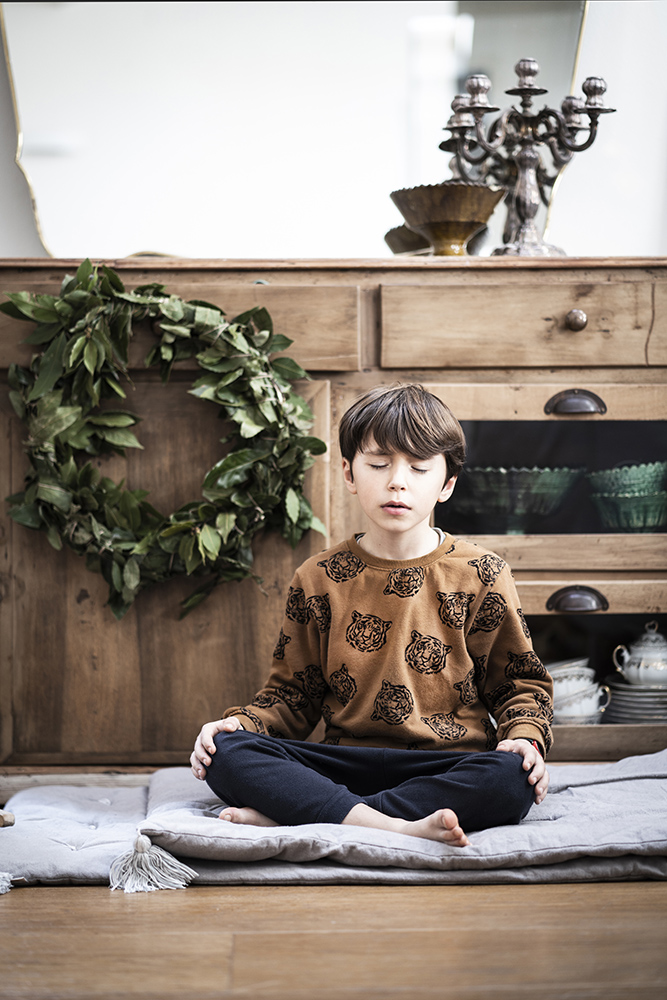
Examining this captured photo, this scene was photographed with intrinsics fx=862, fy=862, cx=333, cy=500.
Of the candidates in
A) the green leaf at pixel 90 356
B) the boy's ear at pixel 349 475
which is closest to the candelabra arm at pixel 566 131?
the boy's ear at pixel 349 475

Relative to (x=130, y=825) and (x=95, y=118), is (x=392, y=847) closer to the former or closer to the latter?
(x=130, y=825)

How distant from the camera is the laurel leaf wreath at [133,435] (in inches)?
52.2

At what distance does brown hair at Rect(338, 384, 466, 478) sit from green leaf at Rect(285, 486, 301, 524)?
0.66ft

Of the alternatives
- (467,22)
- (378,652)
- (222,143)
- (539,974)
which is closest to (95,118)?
(222,143)

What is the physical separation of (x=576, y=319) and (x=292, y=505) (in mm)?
545

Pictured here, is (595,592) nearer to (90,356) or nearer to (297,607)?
(297,607)

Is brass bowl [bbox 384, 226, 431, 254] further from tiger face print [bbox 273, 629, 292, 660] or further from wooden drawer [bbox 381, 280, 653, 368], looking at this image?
tiger face print [bbox 273, 629, 292, 660]

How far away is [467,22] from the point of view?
188cm

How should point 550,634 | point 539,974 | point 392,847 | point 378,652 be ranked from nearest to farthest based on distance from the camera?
point 539,974, point 392,847, point 378,652, point 550,634

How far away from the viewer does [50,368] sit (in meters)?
1.33

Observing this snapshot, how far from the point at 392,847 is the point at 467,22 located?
1.72 meters

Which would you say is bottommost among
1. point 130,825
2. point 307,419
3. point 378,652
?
point 130,825

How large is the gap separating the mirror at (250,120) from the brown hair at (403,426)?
0.85 metres

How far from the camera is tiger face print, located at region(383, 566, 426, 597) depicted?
1.15m
